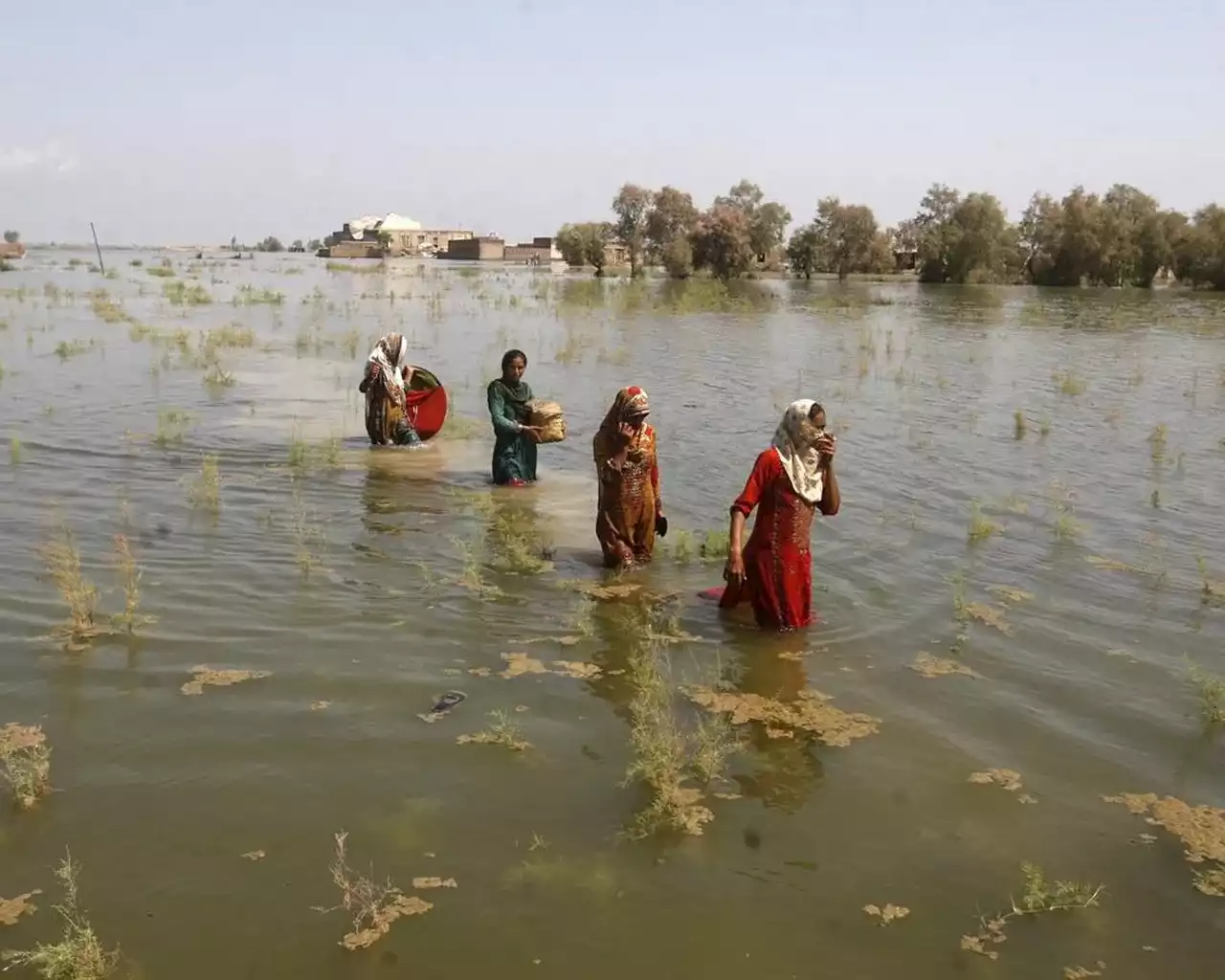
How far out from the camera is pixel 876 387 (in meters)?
16.1

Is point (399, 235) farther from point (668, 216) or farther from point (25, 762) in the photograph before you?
point (25, 762)

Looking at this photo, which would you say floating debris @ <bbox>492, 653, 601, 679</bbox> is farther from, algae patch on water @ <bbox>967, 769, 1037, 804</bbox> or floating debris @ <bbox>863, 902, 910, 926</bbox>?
floating debris @ <bbox>863, 902, 910, 926</bbox>

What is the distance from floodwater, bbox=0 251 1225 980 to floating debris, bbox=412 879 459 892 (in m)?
0.06

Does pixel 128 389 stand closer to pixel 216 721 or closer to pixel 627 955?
pixel 216 721

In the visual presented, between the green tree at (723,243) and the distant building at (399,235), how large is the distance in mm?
65081

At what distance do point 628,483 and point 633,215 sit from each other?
199ft

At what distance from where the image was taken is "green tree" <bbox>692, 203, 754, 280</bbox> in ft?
188

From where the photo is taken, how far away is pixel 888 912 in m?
3.50

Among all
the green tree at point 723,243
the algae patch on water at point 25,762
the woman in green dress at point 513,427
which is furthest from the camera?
the green tree at point 723,243

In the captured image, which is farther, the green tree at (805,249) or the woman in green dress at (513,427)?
the green tree at (805,249)

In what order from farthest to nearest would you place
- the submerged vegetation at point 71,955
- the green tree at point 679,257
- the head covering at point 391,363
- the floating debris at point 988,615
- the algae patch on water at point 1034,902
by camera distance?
the green tree at point 679,257
the head covering at point 391,363
the floating debris at point 988,615
the algae patch on water at point 1034,902
the submerged vegetation at point 71,955

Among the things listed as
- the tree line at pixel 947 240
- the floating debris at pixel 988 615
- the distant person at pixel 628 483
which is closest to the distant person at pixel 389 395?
the distant person at pixel 628 483

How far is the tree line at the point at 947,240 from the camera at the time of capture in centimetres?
5572

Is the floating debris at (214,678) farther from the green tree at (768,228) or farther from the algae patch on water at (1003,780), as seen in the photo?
the green tree at (768,228)
